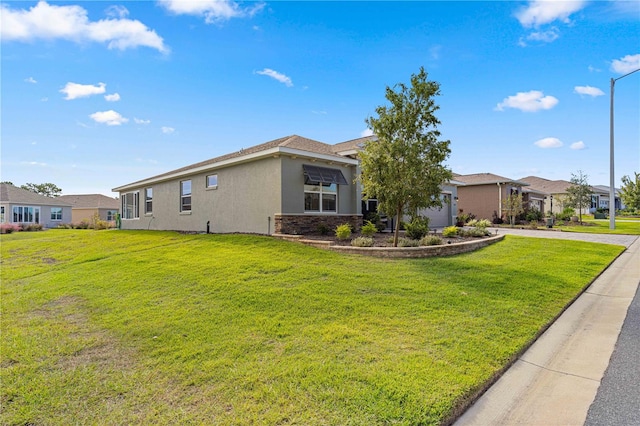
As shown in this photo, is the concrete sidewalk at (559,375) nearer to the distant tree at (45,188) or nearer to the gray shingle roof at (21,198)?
the gray shingle roof at (21,198)

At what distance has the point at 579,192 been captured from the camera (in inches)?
1037

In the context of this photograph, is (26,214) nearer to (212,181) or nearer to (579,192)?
(212,181)

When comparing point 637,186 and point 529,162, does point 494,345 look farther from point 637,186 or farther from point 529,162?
point 637,186

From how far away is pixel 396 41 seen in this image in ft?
41.4

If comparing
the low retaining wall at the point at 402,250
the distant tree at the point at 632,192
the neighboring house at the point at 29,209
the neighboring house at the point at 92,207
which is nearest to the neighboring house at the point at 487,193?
the distant tree at the point at 632,192

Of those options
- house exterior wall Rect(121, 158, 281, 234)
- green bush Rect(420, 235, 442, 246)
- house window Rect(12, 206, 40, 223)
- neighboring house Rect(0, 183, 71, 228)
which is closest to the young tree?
green bush Rect(420, 235, 442, 246)

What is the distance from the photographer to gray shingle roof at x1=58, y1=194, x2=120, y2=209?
44500 mm

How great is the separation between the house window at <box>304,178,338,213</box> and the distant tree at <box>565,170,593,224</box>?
23849 millimetres

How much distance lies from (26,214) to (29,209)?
2.09 feet

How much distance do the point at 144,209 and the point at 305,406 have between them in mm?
23281

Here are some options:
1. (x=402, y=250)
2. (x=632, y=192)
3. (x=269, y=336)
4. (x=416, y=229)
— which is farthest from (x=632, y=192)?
(x=269, y=336)

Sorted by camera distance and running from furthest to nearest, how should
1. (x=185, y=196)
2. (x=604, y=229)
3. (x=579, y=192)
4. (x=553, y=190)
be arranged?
(x=553, y=190) → (x=579, y=192) → (x=604, y=229) → (x=185, y=196)

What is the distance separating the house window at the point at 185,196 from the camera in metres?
17.6

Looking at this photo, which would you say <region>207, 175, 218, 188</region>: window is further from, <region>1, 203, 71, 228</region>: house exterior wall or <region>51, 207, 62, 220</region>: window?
<region>51, 207, 62, 220</region>: window
